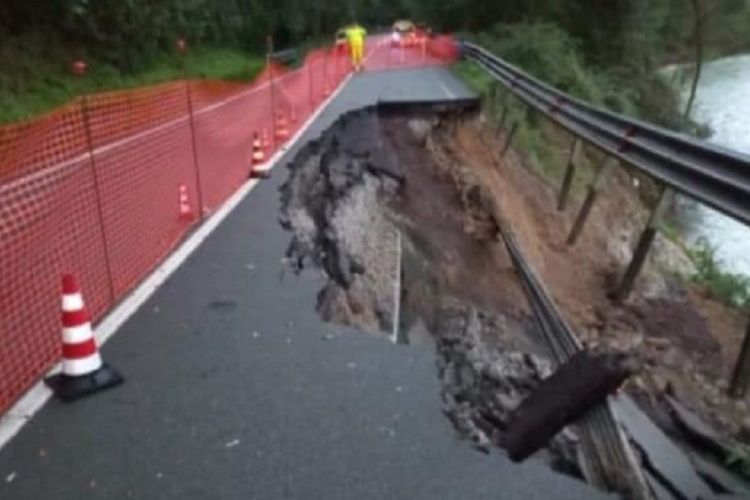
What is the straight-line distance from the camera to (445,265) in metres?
10.6

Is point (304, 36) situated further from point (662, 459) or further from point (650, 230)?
point (662, 459)

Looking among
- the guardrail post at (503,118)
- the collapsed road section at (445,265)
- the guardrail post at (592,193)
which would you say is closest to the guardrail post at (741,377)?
the collapsed road section at (445,265)

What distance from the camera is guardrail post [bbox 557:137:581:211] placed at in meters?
12.5

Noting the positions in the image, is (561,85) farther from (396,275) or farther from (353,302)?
(353,302)

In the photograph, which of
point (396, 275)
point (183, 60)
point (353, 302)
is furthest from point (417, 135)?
point (183, 60)

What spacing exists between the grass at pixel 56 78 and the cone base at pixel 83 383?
44.3 ft

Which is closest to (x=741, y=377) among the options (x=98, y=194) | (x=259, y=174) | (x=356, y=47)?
(x=98, y=194)

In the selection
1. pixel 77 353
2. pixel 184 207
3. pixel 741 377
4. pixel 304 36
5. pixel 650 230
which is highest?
pixel 77 353

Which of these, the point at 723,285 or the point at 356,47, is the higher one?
the point at 356,47

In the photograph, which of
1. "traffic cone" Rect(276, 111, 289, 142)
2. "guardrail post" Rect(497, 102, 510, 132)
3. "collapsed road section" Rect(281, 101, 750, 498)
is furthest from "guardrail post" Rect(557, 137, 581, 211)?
"traffic cone" Rect(276, 111, 289, 142)

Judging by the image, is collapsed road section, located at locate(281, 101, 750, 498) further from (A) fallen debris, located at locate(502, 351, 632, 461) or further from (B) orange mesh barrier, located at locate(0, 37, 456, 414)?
(B) orange mesh barrier, located at locate(0, 37, 456, 414)

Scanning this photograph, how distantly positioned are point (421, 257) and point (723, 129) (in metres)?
34.6

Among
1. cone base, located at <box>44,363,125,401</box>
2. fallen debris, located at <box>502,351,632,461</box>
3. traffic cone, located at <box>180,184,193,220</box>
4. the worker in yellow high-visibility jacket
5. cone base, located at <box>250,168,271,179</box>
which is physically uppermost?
fallen debris, located at <box>502,351,632,461</box>

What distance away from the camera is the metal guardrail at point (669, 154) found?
5934 millimetres
